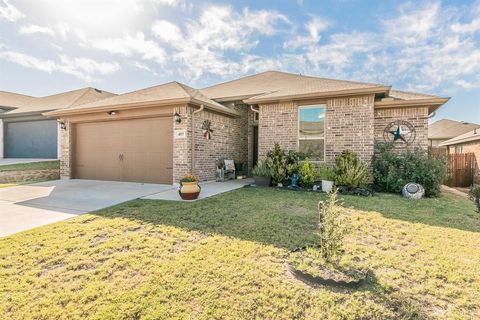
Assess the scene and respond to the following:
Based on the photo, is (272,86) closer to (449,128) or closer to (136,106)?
(136,106)

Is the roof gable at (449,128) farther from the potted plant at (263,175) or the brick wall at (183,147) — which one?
the brick wall at (183,147)

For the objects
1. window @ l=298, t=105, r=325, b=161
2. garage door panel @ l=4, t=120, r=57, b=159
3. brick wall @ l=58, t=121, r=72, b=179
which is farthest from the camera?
garage door panel @ l=4, t=120, r=57, b=159

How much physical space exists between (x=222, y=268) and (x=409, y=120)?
8472mm

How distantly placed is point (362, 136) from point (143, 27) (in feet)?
30.8

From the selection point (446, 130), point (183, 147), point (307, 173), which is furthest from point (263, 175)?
point (446, 130)

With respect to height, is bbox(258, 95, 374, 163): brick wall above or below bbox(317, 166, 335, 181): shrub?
above

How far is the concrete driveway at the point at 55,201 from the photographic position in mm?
4457

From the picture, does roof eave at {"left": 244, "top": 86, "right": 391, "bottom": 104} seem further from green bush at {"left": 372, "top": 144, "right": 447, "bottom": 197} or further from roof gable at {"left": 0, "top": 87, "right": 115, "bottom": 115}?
roof gable at {"left": 0, "top": 87, "right": 115, "bottom": 115}

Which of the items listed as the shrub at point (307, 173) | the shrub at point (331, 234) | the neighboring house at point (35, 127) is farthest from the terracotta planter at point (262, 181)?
the neighboring house at point (35, 127)

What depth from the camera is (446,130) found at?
2361 centimetres

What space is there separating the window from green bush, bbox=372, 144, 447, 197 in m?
1.81

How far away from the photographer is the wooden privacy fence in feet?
36.0

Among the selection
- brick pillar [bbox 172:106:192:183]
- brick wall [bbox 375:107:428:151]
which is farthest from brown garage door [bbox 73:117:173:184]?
brick wall [bbox 375:107:428:151]

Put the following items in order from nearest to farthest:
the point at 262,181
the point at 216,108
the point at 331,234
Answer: the point at 331,234 < the point at 262,181 < the point at 216,108
